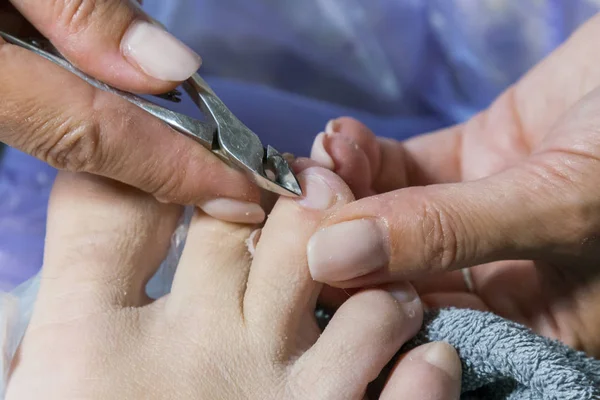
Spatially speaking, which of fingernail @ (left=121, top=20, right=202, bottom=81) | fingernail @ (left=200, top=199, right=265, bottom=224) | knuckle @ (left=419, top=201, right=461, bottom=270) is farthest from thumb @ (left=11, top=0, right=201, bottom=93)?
knuckle @ (left=419, top=201, right=461, bottom=270)

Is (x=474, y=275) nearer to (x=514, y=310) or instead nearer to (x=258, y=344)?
(x=514, y=310)

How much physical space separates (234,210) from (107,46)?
169mm

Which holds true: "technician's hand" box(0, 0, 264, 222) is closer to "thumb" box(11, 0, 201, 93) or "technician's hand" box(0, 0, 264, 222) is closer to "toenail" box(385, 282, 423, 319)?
"thumb" box(11, 0, 201, 93)

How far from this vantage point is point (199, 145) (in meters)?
0.50

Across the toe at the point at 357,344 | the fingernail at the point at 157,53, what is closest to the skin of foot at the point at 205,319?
the toe at the point at 357,344

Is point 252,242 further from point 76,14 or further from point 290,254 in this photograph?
point 76,14

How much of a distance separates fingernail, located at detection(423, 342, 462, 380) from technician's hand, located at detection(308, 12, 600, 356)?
0.06 m

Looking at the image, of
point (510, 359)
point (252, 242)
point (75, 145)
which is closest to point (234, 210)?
point (252, 242)

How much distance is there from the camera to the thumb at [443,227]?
1.52 feet

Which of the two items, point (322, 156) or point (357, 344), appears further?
point (322, 156)

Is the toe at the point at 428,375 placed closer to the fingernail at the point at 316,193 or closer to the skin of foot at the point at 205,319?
the skin of foot at the point at 205,319

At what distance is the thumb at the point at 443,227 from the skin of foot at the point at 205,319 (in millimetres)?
27

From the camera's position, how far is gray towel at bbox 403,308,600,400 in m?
0.46

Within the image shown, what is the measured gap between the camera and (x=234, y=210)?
1.70 ft
